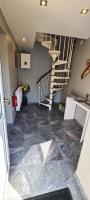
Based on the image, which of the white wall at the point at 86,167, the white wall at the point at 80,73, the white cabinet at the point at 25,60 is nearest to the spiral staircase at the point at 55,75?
the white wall at the point at 80,73

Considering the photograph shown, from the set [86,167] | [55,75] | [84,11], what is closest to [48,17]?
[84,11]

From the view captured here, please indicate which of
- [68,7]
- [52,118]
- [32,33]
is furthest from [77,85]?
[68,7]

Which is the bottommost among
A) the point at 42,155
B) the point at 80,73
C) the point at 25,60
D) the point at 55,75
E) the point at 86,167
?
the point at 42,155

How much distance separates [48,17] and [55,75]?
196 centimetres

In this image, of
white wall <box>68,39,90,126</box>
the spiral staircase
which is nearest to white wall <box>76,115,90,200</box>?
white wall <box>68,39,90,126</box>

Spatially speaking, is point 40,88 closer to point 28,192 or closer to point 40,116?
point 40,116

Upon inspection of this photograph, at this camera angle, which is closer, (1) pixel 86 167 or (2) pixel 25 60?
(1) pixel 86 167

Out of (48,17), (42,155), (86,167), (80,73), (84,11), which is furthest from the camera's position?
(80,73)

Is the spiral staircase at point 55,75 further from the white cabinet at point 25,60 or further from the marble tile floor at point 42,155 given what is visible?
the marble tile floor at point 42,155

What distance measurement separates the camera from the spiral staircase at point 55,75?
336cm

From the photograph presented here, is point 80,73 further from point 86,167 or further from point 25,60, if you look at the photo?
point 86,167

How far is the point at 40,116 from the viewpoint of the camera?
140 inches

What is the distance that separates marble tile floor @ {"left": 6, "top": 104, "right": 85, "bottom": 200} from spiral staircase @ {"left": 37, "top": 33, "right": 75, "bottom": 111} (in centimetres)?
96

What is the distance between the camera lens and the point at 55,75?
388 cm
